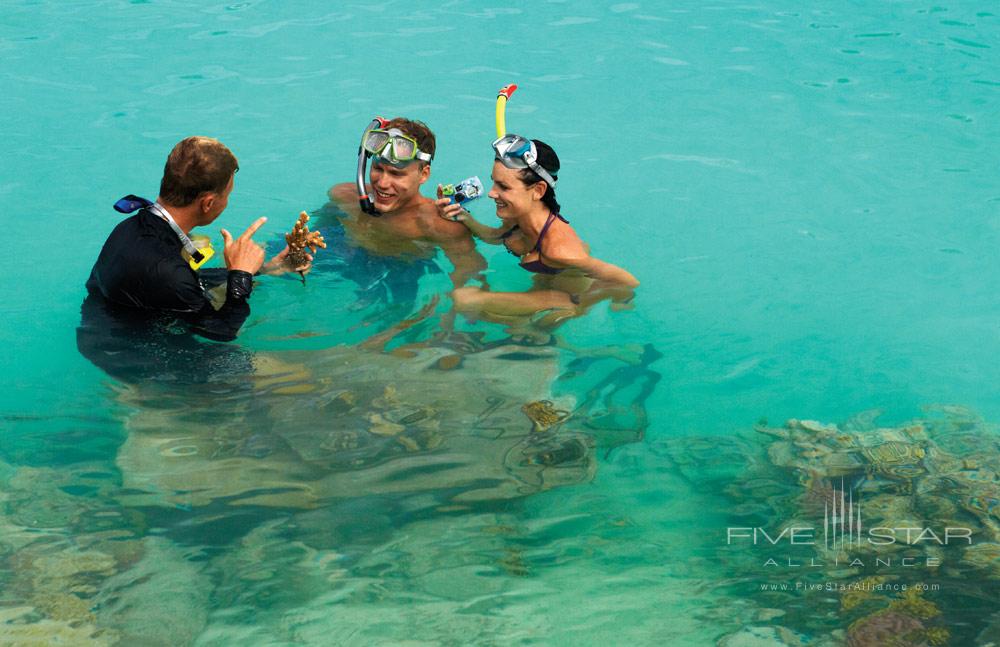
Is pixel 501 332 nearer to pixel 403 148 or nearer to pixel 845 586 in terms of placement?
pixel 403 148

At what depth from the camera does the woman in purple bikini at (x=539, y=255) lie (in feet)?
18.2

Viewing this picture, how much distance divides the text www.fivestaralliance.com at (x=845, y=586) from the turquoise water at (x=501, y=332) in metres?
0.08

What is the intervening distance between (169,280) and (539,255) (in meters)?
2.32

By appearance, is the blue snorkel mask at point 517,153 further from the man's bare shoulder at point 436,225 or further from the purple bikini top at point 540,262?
the man's bare shoulder at point 436,225

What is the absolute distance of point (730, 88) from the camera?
9258mm

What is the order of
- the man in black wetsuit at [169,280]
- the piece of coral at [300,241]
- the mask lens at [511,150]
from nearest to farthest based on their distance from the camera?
the man in black wetsuit at [169,280] → the piece of coral at [300,241] → the mask lens at [511,150]

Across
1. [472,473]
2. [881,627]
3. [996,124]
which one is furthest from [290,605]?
[996,124]

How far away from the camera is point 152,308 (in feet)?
14.6

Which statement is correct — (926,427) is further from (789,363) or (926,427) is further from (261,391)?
(261,391)

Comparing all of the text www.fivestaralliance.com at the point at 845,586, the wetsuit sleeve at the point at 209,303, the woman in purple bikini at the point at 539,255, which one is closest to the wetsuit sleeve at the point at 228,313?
the wetsuit sleeve at the point at 209,303

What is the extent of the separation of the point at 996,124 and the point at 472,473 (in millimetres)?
6518

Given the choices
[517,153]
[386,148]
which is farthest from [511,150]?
[386,148]

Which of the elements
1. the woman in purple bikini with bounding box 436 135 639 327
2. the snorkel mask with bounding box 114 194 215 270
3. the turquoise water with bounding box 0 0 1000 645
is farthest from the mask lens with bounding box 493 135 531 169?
the snorkel mask with bounding box 114 194 215 270

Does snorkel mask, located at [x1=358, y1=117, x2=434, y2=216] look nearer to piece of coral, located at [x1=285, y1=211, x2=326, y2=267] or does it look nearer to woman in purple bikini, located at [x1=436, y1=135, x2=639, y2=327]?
woman in purple bikini, located at [x1=436, y1=135, x2=639, y2=327]
